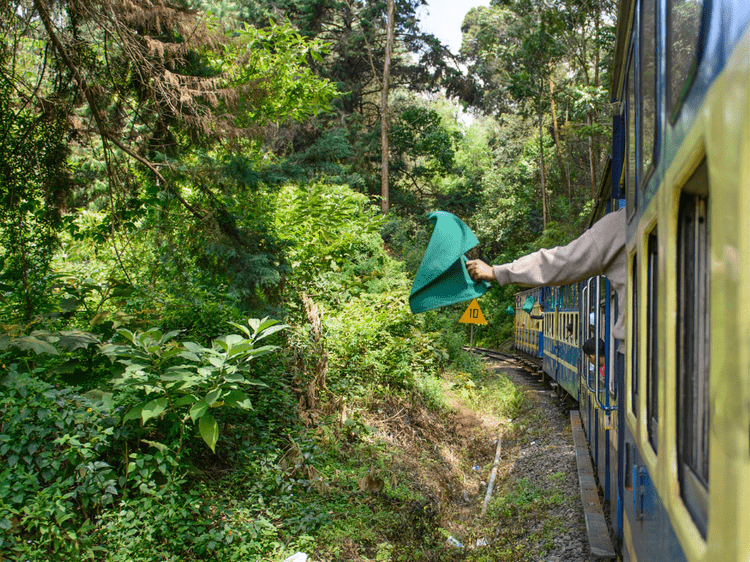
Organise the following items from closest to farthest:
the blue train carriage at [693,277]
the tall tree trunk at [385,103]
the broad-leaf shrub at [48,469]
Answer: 1. the blue train carriage at [693,277]
2. the broad-leaf shrub at [48,469]
3. the tall tree trunk at [385,103]

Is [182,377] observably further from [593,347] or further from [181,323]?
[593,347]

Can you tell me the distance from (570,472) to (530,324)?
1383cm

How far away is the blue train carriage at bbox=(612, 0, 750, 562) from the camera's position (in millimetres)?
872

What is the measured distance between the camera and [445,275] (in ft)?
9.04

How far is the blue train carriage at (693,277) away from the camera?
0.87 m

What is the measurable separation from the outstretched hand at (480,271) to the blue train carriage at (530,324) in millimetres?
15273

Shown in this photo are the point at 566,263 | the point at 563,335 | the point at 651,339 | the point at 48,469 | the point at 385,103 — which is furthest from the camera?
the point at 385,103

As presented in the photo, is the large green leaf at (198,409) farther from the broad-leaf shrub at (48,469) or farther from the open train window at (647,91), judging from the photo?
the open train window at (647,91)

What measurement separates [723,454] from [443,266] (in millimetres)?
1795

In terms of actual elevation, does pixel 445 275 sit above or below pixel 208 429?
above

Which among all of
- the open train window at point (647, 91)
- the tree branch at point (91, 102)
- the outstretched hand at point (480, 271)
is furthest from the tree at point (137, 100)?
the open train window at point (647, 91)

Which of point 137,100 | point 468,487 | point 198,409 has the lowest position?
point 468,487

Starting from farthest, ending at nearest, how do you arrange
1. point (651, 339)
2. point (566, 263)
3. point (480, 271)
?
1. point (480, 271)
2. point (566, 263)
3. point (651, 339)

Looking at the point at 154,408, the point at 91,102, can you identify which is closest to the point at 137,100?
the point at 91,102
